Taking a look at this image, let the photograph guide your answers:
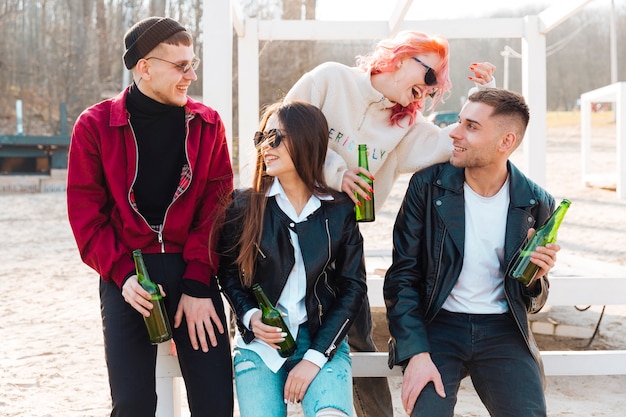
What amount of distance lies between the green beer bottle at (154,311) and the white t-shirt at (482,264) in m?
1.01

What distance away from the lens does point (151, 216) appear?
2486 mm

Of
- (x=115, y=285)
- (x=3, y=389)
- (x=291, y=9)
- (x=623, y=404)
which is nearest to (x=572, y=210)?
(x=623, y=404)

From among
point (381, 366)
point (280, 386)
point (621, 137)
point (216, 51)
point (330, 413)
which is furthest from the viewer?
point (621, 137)

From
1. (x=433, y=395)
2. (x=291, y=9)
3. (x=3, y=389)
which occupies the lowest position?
(x=3, y=389)

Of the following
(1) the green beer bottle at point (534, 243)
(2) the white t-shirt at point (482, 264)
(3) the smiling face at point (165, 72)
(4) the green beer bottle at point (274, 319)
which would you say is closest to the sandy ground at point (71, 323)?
(2) the white t-shirt at point (482, 264)

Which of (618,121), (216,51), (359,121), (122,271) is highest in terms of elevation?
(618,121)

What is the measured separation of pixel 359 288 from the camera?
249 cm

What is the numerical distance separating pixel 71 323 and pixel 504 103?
4.33 metres

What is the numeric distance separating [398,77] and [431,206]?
0.52 metres

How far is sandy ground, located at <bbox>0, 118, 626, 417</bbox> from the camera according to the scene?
3947 mm

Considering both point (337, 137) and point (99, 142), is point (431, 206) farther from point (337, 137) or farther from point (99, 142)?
point (99, 142)

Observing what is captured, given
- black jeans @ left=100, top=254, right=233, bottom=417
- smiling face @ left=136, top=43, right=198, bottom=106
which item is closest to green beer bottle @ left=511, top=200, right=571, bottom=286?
black jeans @ left=100, top=254, right=233, bottom=417

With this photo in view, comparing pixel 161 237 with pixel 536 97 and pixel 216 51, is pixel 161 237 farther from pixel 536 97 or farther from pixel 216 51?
pixel 536 97

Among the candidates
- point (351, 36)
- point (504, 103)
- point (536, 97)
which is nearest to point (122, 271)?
point (504, 103)
